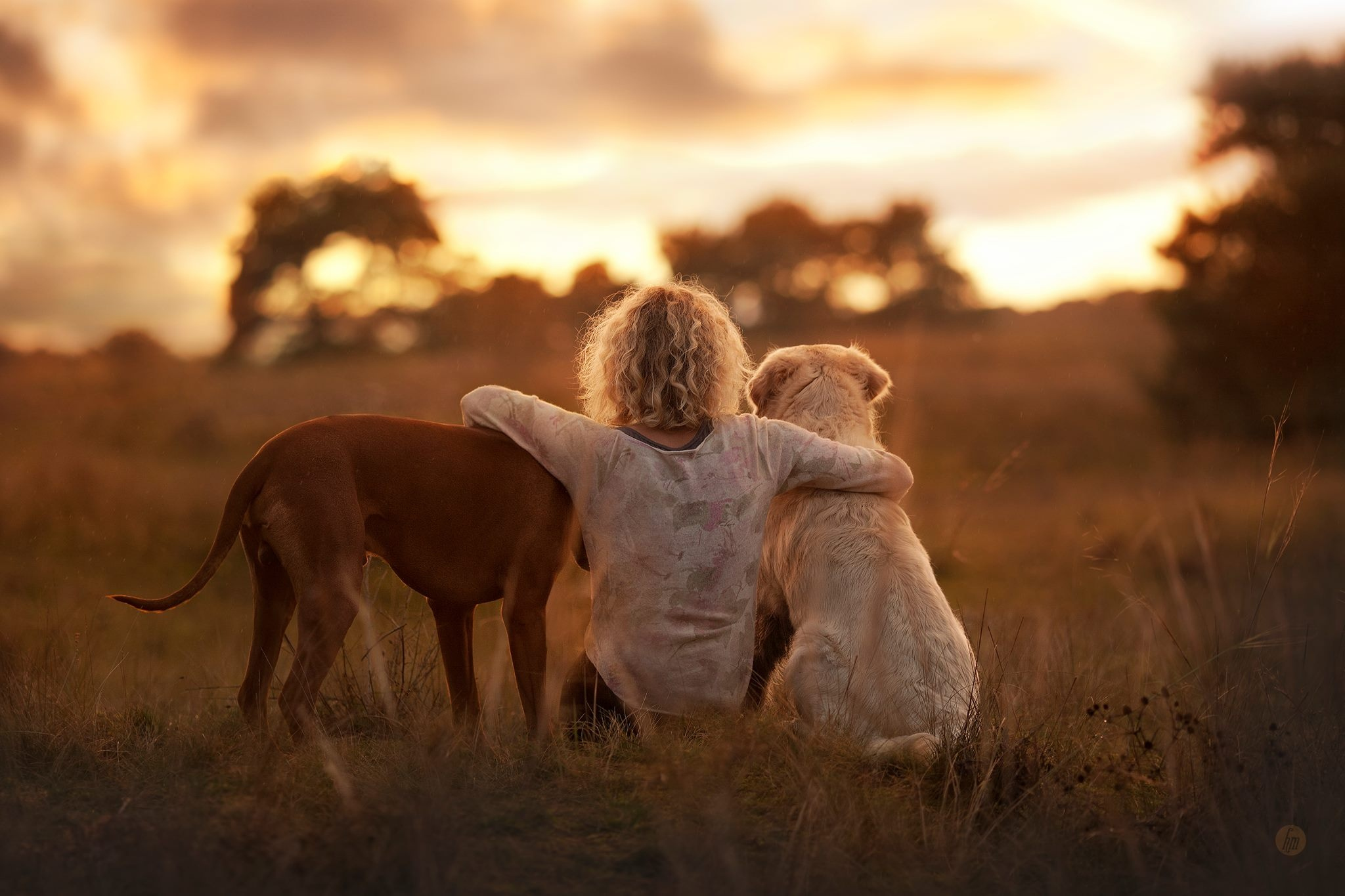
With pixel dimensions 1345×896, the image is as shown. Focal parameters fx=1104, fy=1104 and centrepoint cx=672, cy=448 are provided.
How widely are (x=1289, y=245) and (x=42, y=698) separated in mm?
20158

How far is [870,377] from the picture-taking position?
189 inches

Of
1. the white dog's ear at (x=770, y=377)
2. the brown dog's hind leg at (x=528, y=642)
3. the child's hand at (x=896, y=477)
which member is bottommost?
the brown dog's hind leg at (x=528, y=642)

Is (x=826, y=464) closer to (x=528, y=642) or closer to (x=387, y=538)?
(x=528, y=642)


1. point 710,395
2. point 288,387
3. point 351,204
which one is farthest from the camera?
point 351,204

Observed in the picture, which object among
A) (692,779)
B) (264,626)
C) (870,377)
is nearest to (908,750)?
(692,779)

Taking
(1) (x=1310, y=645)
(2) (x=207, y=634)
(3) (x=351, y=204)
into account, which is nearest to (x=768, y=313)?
(3) (x=351, y=204)

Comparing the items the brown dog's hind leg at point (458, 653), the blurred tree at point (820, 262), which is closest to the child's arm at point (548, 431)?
the brown dog's hind leg at point (458, 653)

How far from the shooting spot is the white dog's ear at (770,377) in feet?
15.6

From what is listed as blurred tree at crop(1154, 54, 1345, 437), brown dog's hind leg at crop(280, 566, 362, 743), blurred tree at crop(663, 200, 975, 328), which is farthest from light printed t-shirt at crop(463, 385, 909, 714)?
blurred tree at crop(663, 200, 975, 328)

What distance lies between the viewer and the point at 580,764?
3.61 meters

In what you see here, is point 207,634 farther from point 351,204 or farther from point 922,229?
→ point 922,229

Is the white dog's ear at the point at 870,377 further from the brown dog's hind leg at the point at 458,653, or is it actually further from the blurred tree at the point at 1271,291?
the blurred tree at the point at 1271,291

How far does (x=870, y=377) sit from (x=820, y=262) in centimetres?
3061

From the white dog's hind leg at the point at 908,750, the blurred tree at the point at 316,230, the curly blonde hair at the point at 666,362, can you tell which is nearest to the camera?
the white dog's hind leg at the point at 908,750
